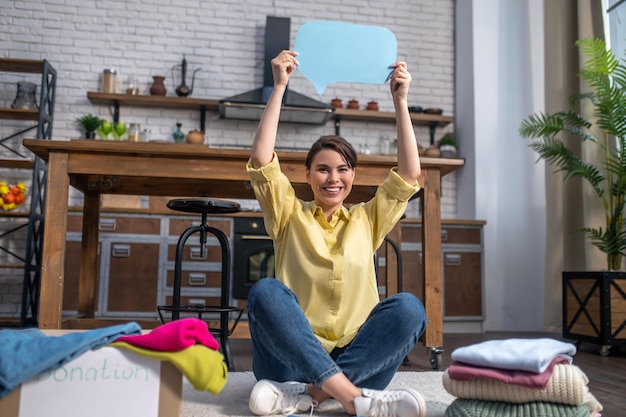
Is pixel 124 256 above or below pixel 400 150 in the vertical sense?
below

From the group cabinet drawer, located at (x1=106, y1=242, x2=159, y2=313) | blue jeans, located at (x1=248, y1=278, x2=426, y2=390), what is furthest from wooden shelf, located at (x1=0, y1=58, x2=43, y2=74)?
blue jeans, located at (x1=248, y1=278, x2=426, y2=390)

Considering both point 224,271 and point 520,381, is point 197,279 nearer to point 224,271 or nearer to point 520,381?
point 224,271

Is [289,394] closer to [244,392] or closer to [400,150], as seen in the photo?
[244,392]

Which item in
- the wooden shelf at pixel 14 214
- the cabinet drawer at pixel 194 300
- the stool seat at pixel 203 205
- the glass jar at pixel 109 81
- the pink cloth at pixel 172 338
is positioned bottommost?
the cabinet drawer at pixel 194 300

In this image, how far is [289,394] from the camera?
1369 mm

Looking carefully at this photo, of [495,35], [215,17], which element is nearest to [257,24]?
[215,17]

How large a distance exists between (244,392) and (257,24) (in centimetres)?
382

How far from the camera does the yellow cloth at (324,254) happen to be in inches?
57.9

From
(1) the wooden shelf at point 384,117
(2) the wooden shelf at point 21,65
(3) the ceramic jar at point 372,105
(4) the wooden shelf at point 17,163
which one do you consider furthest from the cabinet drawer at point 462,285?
(2) the wooden shelf at point 21,65

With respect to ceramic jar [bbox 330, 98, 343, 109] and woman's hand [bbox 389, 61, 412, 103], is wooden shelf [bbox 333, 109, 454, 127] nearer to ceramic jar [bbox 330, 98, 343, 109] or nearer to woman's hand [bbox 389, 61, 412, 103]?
→ ceramic jar [bbox 330, 98, 343, 109]

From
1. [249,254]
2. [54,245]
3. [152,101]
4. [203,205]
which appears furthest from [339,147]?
[152,101]

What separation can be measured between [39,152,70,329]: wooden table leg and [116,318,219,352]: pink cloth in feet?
3.90

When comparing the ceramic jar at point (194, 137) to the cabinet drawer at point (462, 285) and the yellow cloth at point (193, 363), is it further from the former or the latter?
the yellow cloth at point (193, 363)

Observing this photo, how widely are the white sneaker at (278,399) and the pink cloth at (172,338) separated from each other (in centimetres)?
28
